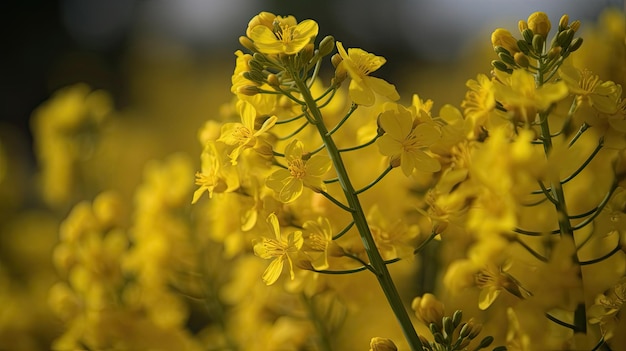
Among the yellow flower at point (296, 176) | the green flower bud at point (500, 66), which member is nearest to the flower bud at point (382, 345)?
the yellow flower at point (296, 176)

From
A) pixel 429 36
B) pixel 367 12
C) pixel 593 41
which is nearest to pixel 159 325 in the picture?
pixel 593 41

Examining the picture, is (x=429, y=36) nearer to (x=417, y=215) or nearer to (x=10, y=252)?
(x=10, y=252)

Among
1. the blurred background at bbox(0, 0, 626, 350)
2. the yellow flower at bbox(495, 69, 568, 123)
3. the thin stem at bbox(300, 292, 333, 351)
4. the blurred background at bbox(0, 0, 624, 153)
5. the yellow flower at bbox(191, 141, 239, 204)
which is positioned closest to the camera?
the yellow flower at bbox(495, 69, 568, 123)

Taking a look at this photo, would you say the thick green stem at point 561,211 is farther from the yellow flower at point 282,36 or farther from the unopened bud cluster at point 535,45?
the yellow flower at point 282,36

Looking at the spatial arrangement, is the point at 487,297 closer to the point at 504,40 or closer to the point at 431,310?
the point at 431,310

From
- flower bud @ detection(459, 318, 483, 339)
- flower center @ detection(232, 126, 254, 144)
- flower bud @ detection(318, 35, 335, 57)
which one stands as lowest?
flower bud @ detection(459, 318, 483, 339)

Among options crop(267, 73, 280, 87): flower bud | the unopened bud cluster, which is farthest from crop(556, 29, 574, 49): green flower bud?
crop(267, 73, 280, 87): flower bud

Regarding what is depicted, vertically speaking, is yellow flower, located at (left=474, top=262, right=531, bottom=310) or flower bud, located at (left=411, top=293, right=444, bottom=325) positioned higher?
yellow flower, located at (left=474, top=262, right=531, bottom=310)

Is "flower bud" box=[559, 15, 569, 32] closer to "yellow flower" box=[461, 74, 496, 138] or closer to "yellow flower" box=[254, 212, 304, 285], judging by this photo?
"yellow flower" box=[461, 74, 496, 138]
